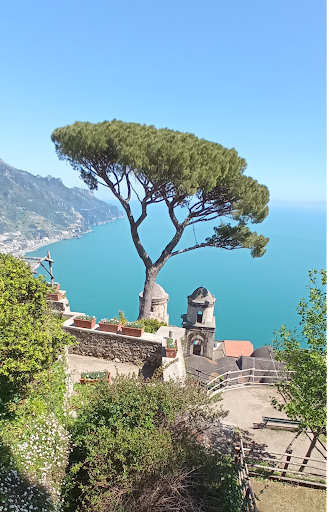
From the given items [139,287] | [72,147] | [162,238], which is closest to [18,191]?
[162,238]

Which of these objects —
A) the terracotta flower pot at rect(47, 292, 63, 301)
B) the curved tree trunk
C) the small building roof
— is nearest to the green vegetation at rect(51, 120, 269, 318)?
the curved tree trunk

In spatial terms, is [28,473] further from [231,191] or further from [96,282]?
[96,282]

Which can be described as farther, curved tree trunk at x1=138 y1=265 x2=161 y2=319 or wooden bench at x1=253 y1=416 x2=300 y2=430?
curved tree trunk at x1=138 y1=265 x2=161 y2=319

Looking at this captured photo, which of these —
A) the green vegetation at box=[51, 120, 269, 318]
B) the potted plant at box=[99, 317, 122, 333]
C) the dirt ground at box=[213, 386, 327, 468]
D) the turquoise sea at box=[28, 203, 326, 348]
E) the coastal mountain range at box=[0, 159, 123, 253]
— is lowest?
the dirt ground at box=[213, 386, 327, 468]

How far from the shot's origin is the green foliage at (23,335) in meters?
5.25

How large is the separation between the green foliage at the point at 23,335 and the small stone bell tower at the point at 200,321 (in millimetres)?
13982

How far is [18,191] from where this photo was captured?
186500 millimetres

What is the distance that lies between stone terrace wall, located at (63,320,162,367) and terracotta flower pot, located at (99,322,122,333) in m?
0.17

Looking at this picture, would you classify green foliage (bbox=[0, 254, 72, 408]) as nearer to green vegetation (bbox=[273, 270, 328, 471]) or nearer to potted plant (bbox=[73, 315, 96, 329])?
potted plant (bbox=[73, 315, 96, 329])

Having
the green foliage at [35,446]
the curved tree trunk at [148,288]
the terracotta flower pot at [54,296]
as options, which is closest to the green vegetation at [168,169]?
the curved tree trunk at [148,288]

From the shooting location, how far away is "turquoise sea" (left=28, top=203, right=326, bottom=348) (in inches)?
3334

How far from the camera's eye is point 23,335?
216 inches

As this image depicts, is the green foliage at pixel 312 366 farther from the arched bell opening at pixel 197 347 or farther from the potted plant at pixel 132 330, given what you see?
the arched bell opening at pixel 197 347

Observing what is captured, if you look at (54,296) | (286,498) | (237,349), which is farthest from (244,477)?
(237,349)
